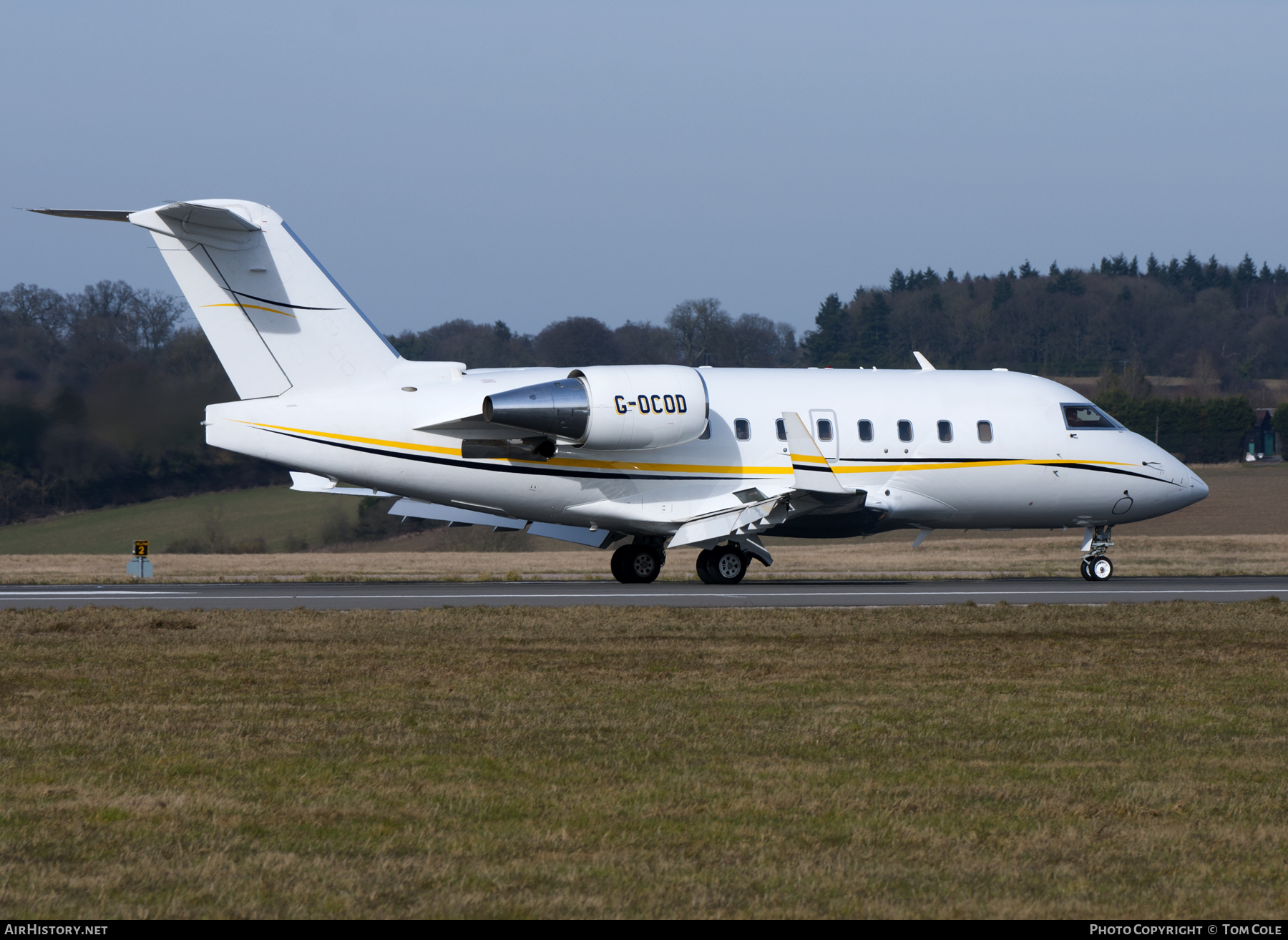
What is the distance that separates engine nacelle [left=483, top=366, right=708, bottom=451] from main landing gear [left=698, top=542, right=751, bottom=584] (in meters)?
2.82

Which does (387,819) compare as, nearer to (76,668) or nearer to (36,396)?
(76,668)

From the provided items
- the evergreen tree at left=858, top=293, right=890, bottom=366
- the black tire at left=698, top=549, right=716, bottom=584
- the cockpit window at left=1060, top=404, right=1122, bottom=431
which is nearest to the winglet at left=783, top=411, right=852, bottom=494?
the black tire at left=698, top=549, right=716, bottom=584

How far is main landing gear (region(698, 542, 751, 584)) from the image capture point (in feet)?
88.1

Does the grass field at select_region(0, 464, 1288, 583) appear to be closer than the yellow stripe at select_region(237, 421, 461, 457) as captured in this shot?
No

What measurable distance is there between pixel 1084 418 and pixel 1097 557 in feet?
9.34

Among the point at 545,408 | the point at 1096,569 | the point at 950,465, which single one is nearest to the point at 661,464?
the point at 545,408

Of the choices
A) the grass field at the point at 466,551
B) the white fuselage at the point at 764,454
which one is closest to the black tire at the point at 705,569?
the white fuselage at the point at 764,454

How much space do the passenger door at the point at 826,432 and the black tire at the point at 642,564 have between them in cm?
387

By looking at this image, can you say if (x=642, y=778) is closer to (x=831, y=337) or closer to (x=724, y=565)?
(x=724, y=565)

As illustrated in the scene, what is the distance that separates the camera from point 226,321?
2427cm

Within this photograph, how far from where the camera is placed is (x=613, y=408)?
24484mm

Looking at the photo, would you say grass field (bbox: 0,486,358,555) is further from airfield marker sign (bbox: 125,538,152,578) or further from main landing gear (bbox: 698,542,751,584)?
main landing gear (bbox: 698,542,751,584)
